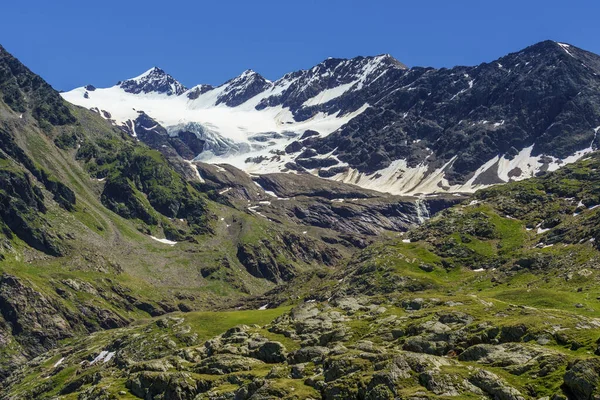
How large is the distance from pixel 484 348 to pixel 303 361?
26.4 meters

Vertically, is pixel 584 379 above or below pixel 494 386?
above

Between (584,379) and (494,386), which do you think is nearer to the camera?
(584,379)

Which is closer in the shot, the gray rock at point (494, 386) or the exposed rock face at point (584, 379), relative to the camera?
the exposed rock face at point (584, 379)

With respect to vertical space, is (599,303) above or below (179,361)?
below

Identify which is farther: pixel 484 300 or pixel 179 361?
pixel 484 300

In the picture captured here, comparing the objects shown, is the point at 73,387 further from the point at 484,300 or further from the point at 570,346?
the point at 570,346

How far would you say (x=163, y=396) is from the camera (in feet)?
294

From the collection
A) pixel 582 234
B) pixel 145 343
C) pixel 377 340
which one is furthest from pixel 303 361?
pixel 582 234

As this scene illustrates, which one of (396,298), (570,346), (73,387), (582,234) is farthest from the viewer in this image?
(582,234)

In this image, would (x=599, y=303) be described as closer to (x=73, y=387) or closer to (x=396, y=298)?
(x=396, y=298)

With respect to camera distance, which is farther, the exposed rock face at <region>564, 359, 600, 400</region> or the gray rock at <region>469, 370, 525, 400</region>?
the gray rock at <region>469, 370, 525, 400</region>

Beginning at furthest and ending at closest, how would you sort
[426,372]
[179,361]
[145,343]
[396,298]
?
[145,343] → [396,298] → [179,361] → [426,372]

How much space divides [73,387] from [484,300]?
337 ft

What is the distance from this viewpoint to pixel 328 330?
110562mm
